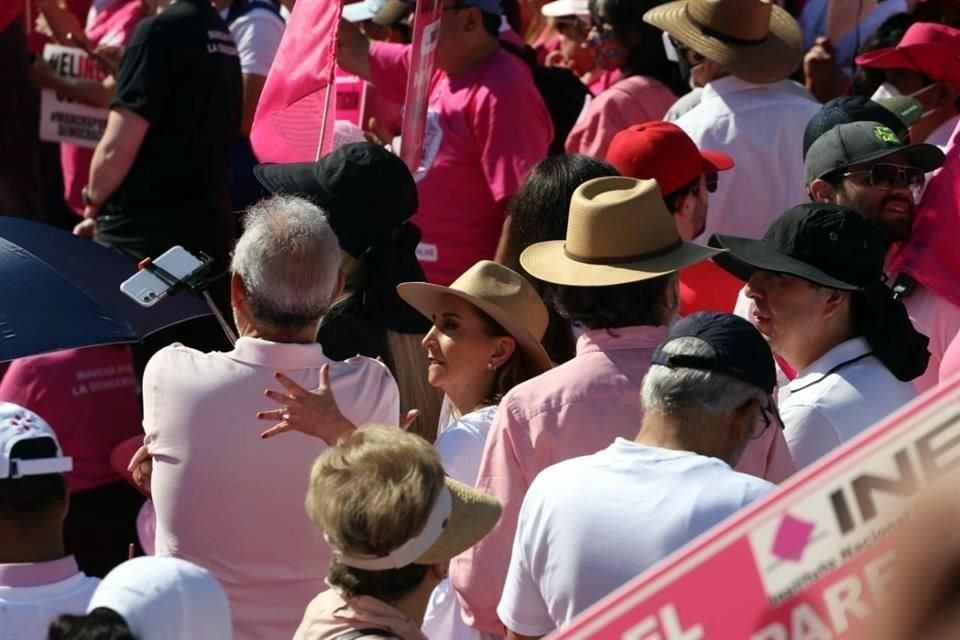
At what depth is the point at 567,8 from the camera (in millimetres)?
7746

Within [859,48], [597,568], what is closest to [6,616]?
[597,568]

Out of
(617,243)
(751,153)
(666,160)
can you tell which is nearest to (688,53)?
(751,153)

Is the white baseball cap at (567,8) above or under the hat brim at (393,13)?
under

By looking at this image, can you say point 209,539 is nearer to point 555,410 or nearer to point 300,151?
point 555,410

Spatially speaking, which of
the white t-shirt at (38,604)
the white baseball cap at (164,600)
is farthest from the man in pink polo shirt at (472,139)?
the white baseball cap at (164,600)

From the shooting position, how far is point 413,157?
5988 mm

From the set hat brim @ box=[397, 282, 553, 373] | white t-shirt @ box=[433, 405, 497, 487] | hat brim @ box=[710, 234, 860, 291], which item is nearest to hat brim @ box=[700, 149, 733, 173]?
hat brim @ box=[710, 234, 860, 291]

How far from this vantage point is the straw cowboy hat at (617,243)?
13.1 feet

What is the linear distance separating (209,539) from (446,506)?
86cm

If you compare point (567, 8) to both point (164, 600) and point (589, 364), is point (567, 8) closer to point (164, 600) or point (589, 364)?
point (589, 364)

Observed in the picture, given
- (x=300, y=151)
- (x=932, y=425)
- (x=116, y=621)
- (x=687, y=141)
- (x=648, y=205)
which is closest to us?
(x=932, y=425)

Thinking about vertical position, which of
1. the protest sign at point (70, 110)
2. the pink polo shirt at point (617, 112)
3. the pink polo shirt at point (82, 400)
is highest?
the pink polo shirt at point (617, 112)

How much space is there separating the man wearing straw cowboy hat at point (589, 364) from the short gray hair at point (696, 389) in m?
0.48

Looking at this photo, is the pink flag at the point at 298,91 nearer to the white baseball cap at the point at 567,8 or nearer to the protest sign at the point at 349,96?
the protest sign at the point at 349,96
